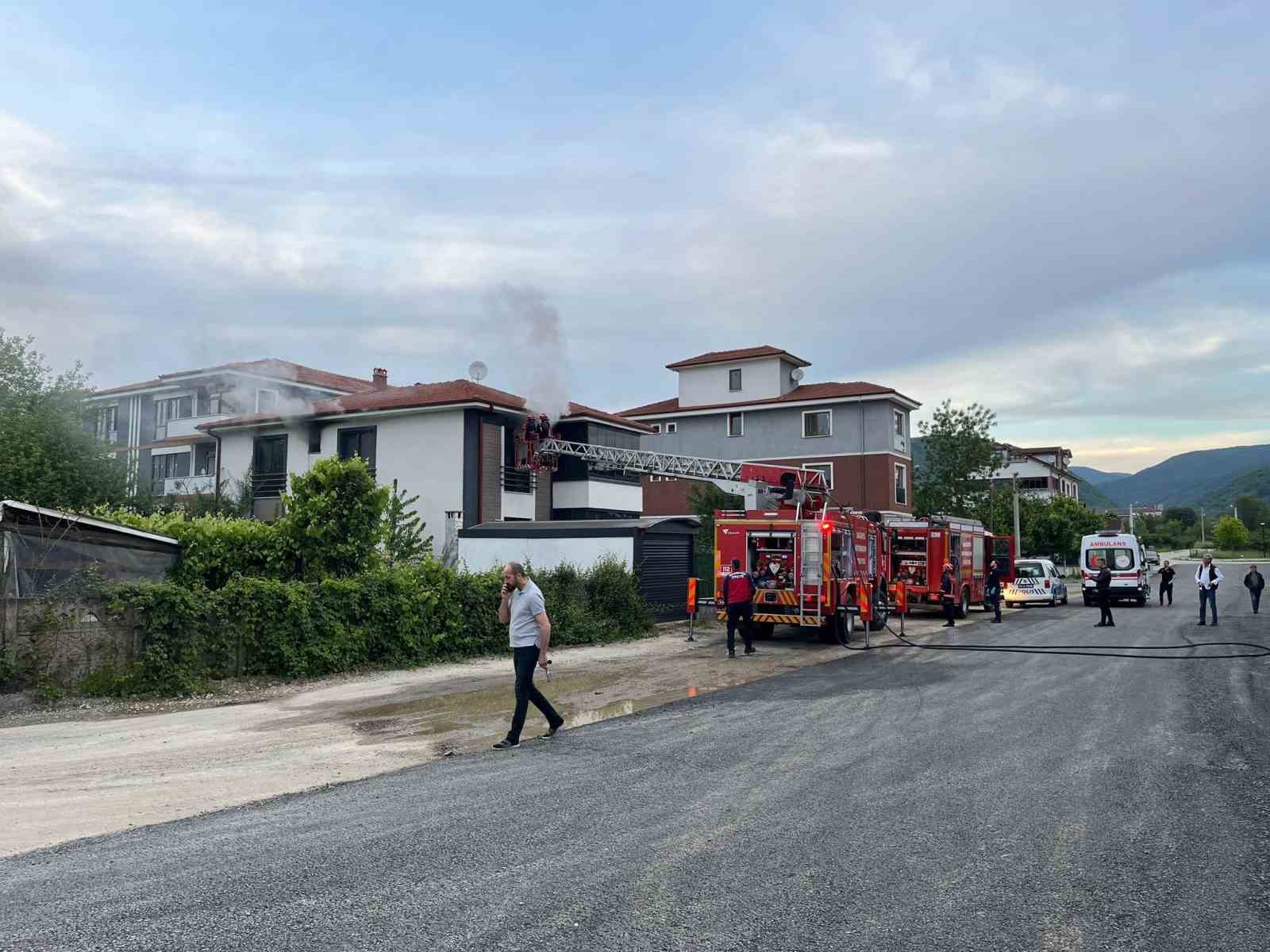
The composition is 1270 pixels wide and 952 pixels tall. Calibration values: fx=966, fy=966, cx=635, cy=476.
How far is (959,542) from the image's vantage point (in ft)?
93.7

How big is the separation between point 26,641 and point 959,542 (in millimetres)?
23841

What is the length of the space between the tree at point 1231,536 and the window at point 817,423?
4078 inches

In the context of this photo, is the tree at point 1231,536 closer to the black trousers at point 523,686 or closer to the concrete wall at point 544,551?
the concrete wall at point 544,551

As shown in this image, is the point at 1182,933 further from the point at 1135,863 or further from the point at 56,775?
the point at 56,775

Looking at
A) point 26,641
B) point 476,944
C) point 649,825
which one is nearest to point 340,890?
point 476,944

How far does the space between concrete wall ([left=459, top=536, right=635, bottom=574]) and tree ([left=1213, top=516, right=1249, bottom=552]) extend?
12707 centimetres

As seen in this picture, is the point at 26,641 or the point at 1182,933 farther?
the point at 26,641

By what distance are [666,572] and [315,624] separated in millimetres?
11430

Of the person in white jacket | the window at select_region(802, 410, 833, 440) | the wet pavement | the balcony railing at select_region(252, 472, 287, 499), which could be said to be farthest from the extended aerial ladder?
the window at select_region(802, 410, 833, 440)

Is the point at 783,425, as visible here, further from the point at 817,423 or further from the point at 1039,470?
the point at 1039,470

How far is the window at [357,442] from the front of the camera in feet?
108

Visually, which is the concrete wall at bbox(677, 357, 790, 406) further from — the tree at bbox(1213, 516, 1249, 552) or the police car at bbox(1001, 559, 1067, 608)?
the tree at bbox(1213, 516, 1249, 552)

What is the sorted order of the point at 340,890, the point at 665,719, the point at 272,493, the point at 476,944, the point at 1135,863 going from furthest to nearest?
1. the point at 272,493
2. the point at 665,719
3. the point at 1135,863
4. the point at 340,890
5. the point at 476,944

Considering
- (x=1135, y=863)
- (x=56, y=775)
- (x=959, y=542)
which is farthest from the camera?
(x=959, y=542)
